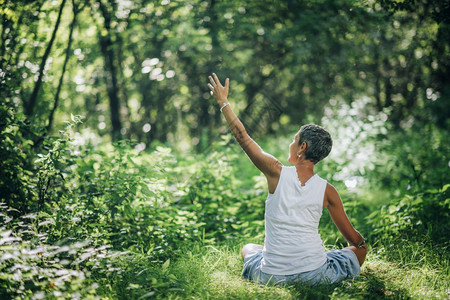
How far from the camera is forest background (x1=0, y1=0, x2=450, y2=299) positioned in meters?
2.84

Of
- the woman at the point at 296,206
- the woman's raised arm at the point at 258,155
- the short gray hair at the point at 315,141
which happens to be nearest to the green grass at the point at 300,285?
the woman at the point at 296,206

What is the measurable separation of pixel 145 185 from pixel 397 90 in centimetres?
771

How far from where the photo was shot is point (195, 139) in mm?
8805

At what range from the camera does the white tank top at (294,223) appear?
2639 mm

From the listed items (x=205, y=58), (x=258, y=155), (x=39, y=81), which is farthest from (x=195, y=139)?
(x=258, y=155)

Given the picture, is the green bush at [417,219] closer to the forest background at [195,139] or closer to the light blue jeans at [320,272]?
the forest background at [195,139]

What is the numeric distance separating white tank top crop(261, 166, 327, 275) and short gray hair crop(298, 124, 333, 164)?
16cm

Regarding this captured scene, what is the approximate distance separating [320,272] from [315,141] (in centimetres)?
96

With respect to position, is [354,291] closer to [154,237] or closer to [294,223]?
[294,223]

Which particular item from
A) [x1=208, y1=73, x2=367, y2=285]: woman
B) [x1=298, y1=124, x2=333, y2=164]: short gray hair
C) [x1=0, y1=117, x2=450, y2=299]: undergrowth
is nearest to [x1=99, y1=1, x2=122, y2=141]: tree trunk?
[x1=0, y1=117, x2=450, y2=299]: undergrowth

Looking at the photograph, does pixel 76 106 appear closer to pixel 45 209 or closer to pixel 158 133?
pixel 158 133

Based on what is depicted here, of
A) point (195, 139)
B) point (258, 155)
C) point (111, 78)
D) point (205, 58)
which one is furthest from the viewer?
point (195, 139)

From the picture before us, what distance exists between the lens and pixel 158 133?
8.23 meters

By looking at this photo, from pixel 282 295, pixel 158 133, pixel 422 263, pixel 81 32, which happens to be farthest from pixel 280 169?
pixel 158 133
